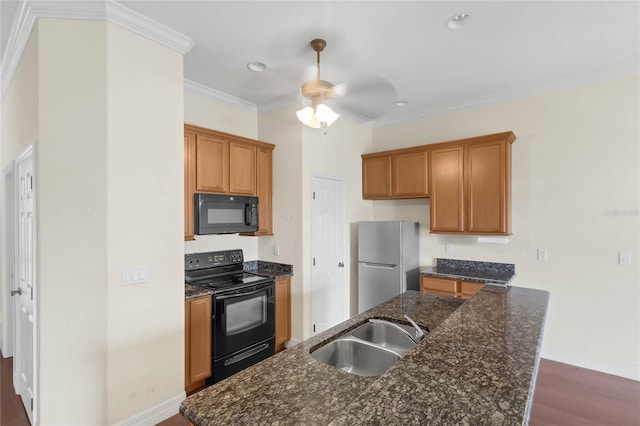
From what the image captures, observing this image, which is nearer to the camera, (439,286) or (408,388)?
(408,388)

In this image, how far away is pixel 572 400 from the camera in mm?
2559

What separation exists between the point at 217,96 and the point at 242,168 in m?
0.87

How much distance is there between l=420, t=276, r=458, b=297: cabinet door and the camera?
340 centimetres

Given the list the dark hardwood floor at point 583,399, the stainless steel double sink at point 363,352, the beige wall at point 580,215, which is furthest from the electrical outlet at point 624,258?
the stainless steel double sink at point 363,352

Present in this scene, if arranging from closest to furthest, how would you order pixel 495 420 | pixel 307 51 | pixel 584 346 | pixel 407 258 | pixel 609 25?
pixel 495 420 → pixel 609 25 → pixel 307 51 → pixel 584 346 → pixel 407 258

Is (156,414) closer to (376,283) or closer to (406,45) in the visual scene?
(376,283)

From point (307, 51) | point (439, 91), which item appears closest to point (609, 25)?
point (439, 91)

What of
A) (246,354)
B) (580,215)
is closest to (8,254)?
(246,354)

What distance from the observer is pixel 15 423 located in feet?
7.38

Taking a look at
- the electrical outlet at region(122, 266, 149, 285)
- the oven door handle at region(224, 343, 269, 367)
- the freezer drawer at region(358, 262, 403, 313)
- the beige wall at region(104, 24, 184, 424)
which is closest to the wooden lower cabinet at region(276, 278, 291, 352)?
the oven door handle at region(224, 343, 269, 367)

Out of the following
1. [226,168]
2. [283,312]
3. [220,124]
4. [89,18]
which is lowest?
[283,312]

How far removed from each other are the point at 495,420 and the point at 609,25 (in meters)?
2.94

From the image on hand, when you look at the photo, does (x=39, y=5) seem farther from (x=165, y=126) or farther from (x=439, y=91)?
(x=439, y=91)

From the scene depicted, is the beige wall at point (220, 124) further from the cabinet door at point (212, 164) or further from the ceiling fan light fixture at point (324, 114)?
the ceiling fan light fixture at point (324, 114)
